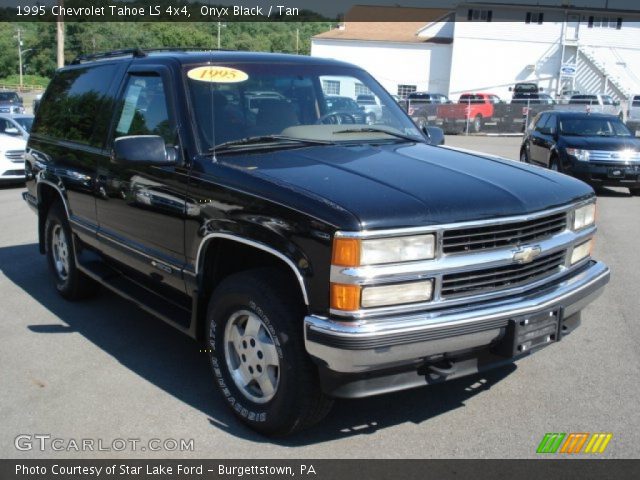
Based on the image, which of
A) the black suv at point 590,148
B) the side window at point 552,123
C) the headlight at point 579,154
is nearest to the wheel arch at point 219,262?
the black suv at point 590,148

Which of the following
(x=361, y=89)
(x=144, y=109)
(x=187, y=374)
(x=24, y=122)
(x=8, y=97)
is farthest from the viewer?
(x=8, y=97)

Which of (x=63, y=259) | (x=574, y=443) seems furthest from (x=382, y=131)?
(x=63, y=259)

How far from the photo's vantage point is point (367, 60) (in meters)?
54.5

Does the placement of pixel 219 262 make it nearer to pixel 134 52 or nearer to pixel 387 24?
pixel 134 52

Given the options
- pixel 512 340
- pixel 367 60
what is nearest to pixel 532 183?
pixel 512 340

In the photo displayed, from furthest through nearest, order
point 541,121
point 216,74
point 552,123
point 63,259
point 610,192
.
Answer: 1. point 541,121
2. point 552,123
3. point 610,192
4. point 63,259
5. point 216,74

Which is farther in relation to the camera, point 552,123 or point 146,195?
point 552,123

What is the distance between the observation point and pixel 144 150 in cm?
394

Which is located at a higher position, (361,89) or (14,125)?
(361,89)

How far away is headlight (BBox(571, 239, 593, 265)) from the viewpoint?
404 centimetres

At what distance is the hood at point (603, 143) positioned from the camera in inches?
512

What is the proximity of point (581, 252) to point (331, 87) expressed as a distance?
2.13m

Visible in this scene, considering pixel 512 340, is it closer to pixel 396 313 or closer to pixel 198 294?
pixel 396 313

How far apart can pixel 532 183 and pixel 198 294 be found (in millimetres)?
2068
